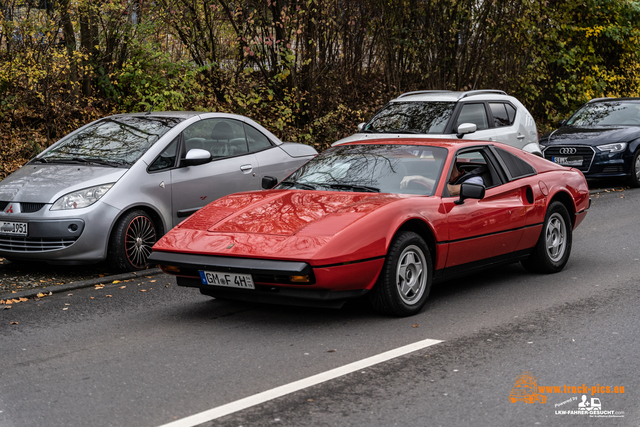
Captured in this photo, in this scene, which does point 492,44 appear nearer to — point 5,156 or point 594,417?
point 5,156

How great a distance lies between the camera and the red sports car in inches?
220

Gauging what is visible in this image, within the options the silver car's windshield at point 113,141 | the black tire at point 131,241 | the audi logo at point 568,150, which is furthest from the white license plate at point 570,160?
the black tire at point 131,241

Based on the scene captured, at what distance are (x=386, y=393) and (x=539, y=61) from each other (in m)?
18.4

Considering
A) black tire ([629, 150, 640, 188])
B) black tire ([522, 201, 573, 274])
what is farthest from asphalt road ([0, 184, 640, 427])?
black tire ([629, 150, 640, 188])

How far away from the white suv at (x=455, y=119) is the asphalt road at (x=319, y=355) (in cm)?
509

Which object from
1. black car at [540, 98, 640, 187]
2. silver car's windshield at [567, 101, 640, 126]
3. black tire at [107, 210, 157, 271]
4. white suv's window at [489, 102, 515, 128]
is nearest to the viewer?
black tire at [107, 210, 157, 271]

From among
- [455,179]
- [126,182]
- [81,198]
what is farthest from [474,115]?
[81,198]

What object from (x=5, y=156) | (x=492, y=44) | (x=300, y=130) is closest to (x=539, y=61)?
(x=492, y=44)

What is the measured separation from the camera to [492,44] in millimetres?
19750

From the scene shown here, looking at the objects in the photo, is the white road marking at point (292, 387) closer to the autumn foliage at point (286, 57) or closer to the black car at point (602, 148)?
the autumn foliage at point (286, 57)

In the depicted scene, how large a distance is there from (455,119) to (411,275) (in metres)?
6.70

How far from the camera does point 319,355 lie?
5152 millimetres

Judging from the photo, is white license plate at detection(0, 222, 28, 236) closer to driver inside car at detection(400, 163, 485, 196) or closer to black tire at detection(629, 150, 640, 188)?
driver inside car at detection(400, 163, 485, 196)

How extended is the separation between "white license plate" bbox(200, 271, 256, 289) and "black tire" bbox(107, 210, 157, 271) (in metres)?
2.43
